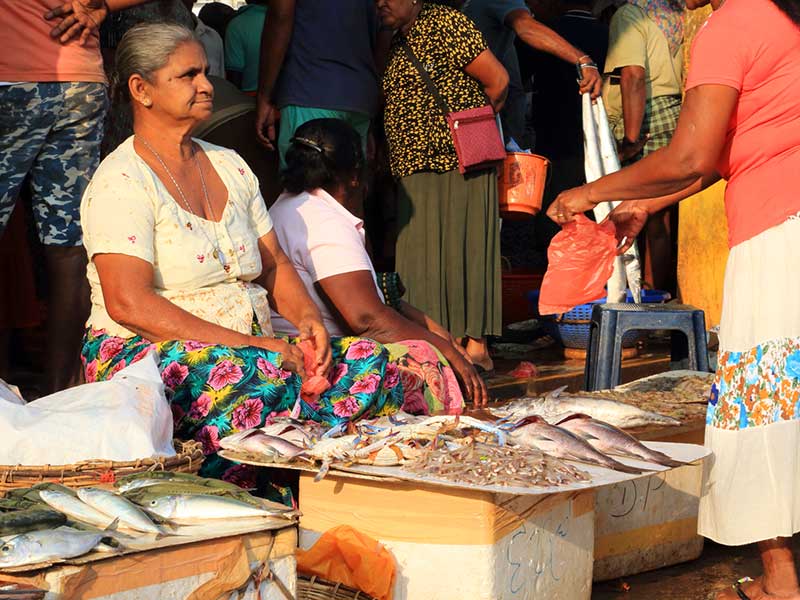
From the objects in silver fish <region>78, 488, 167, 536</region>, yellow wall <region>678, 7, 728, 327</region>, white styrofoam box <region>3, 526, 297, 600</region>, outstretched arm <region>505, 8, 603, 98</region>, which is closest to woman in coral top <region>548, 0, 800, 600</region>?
white styrofoam box <region>3, 526, 297, 600</region>

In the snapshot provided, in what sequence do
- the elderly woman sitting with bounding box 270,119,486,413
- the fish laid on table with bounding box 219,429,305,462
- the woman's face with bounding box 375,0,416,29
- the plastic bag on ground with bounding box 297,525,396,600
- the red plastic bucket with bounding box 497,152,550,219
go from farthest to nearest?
the red plastic bucket with bounding box 497,152,550,219 → the woman's face with bounding box 375,0,416,29 → the elderly woman sitting with bounding box 270,119,486,413 → the fish laid on table with bounding box 219,429,305,462 → the plastic bag on ground with bounding box 297,525,396,600

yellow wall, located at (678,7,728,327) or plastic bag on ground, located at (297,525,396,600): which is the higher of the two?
yellow wall, located at (678,7,728,327)

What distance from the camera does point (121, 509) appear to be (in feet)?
8.80

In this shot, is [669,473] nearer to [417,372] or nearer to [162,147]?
[417,372]

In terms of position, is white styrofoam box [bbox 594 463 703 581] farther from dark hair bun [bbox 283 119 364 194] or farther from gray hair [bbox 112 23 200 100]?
gray hair [bbox 112 23 200 100]

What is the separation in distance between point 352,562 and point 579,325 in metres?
4.45

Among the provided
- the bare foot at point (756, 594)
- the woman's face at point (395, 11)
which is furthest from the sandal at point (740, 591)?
the woman's face at point (395, 11)

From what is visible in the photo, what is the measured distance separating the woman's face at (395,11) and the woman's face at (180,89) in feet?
6.60

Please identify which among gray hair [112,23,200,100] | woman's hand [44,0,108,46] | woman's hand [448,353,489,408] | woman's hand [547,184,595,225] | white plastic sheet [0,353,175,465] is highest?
woman's hand [44,0,108,46]

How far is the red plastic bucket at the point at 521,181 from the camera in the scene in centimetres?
664

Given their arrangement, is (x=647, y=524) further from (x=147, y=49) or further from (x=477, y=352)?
(x=477, y=352)

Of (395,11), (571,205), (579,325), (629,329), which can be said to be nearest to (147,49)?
(571,205)

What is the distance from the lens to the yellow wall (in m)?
7.75

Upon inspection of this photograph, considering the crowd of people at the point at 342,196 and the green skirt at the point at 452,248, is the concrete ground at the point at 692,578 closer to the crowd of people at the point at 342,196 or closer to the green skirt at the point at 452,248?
the crowd of people at the point at 342,196
